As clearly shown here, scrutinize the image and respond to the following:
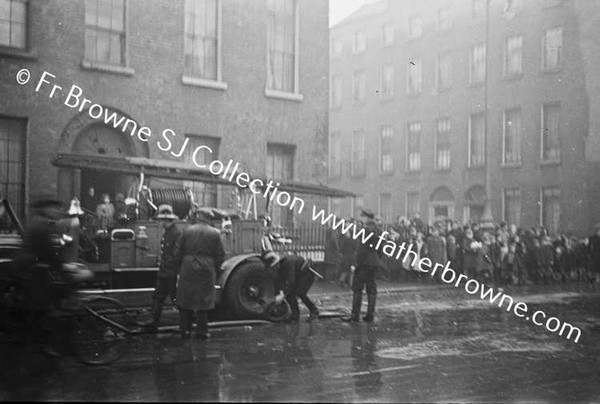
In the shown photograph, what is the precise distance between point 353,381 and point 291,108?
47.0 ft

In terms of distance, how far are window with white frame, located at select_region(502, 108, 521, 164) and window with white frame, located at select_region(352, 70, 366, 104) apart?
33.0 feet

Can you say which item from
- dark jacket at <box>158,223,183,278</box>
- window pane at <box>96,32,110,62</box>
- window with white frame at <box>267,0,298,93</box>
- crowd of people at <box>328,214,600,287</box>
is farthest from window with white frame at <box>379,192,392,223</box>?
dark jacket at <box>158,223,183,278</box>

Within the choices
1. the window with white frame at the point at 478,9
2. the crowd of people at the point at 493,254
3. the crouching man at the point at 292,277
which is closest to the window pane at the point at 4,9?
the crouching man at the point at 292,277

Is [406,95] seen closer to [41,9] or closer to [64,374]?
[41,9]

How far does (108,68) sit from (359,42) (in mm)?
27172

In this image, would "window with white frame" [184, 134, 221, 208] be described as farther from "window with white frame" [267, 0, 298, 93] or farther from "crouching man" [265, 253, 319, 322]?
"crouching man" [265, 253, 319, 322]

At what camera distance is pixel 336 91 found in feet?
147

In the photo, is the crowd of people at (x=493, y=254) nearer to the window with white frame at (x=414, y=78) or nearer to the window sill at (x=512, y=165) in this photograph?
the window sill at (x=512, y=165)

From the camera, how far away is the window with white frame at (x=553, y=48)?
106 ft

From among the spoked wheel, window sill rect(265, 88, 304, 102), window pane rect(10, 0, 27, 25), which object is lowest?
the spoked wheel

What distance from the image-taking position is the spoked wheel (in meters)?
8.20

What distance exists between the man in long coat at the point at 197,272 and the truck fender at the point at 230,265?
4.54 feet

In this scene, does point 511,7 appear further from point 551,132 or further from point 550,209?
point 550,209

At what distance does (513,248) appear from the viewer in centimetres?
2303
